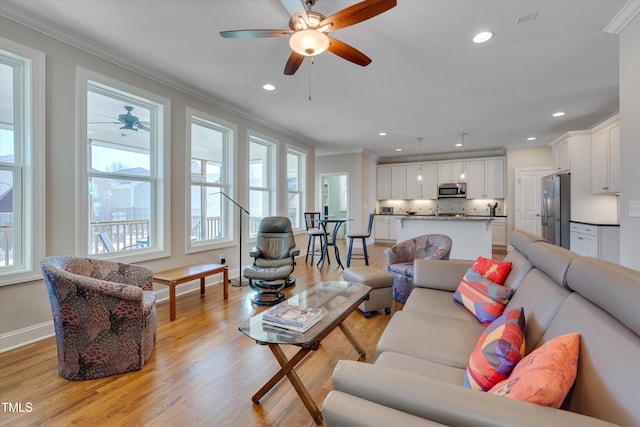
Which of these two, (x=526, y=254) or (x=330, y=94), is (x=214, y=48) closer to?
(x=330, y=94)

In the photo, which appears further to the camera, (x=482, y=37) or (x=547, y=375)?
(x=482, y=37)

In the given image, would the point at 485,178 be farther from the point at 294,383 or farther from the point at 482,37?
the point at 294,383

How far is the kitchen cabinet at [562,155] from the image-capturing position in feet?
16.7

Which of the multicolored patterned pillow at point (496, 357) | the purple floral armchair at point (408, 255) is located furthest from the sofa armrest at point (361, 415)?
the purple floral armchair at point (408, 255)

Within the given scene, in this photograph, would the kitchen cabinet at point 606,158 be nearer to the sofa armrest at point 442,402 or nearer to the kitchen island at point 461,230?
the kitchen island at point 461,230

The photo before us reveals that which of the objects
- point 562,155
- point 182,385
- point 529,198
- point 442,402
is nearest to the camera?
point 442,402

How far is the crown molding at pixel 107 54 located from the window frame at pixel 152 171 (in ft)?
0.64

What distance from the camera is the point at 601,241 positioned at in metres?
3.95

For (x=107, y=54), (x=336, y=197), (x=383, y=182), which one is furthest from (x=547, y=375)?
(x=336, y=197)

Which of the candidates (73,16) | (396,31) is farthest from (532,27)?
(73,16)

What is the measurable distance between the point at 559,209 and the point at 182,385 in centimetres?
623

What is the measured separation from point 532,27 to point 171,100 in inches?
155

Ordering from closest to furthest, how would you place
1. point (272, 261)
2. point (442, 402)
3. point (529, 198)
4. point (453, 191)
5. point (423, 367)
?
point (442, 402) → point (423, 367) → point (272, 261) → point (529, 198) → point (453, 191)

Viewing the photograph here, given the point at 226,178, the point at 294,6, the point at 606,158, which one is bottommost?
the point at 226,178
